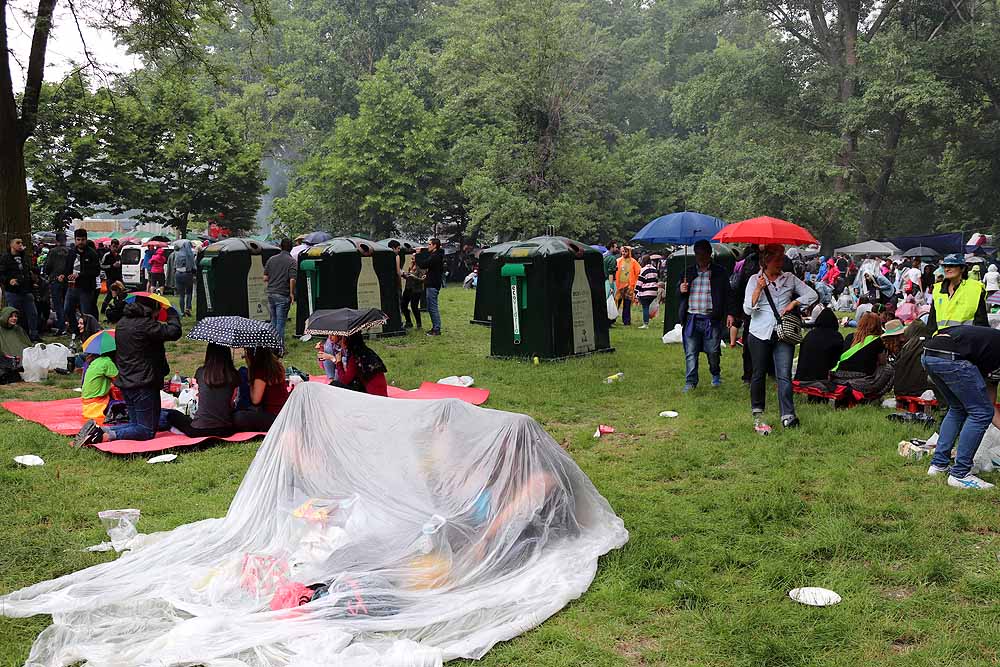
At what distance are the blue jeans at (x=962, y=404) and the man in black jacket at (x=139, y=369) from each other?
601cm

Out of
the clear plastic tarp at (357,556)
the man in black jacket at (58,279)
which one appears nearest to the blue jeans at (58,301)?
the man in black jacket at (58,279)

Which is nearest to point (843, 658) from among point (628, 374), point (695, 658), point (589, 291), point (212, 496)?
point (695, 658)

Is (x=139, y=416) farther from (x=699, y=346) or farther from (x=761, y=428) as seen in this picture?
(x=699, y=346)

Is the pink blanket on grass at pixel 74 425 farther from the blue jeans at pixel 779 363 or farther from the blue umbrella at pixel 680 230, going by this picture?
the blue umbrella at pixel 680 230

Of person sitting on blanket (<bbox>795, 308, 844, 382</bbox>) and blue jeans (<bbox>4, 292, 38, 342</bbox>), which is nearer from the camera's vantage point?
person sitting on blanket (<bbox>795, 308, 844, 382</bbox>)

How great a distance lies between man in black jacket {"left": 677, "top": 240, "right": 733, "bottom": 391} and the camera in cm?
960

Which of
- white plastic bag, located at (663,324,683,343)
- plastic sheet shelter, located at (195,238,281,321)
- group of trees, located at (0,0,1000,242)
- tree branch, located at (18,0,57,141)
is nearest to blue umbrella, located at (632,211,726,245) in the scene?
white plastic bag, located at (663,324,683,343)

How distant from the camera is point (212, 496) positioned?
20.4 feet

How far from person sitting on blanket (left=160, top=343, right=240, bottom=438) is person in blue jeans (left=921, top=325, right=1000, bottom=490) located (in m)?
5.56

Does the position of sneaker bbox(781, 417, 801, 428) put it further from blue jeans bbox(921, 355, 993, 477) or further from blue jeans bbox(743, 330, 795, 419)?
blue jeans bbox(921, 355, 993, 477)

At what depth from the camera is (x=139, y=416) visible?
7.77 m

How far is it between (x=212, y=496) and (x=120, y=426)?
2.06 metres

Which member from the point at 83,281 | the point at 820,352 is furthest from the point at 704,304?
the point at 83,281

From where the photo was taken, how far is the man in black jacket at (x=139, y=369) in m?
7.61
